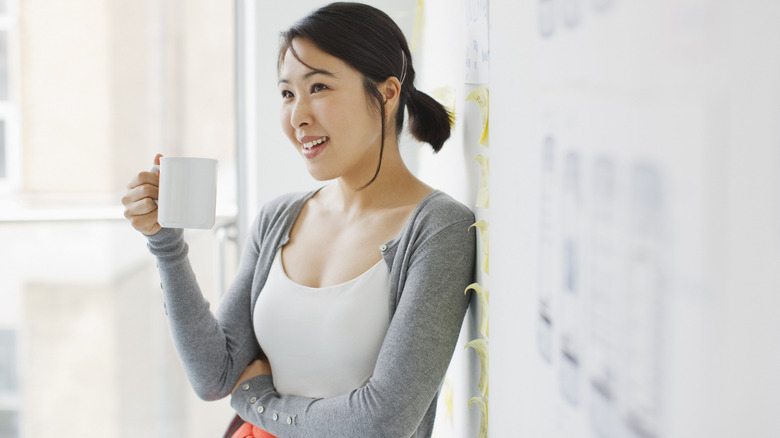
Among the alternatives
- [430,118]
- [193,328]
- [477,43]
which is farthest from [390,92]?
[193,328]

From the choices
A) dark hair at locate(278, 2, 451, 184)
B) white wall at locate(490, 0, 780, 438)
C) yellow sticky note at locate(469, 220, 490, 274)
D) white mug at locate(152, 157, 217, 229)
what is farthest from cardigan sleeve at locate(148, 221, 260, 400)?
white wall at locate(490, 0, 780, 438)

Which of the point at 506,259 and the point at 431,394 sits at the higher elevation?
the point at 506,259

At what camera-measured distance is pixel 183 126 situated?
2902 millimetres

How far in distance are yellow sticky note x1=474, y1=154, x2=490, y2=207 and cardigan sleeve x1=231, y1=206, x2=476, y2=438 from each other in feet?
0.31

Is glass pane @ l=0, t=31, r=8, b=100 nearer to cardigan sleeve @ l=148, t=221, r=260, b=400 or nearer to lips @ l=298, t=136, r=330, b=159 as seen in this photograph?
cardigan sleeve @ l=148, t=221, r=260, b=400

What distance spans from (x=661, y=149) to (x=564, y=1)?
0.16 m

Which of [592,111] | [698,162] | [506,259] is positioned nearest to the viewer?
[698,162]

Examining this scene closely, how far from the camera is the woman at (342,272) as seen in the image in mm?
889

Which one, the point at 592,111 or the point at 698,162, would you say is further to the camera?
the point at 592,111

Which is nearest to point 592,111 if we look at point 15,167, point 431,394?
point 431,394

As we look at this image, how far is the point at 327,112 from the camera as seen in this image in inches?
39.8

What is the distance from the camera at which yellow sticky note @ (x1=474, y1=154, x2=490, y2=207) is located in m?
0.81

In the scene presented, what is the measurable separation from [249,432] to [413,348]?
37 centimetres

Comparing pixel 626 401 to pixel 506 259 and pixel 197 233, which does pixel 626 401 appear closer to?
pixel 506 259
